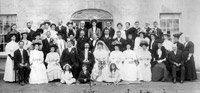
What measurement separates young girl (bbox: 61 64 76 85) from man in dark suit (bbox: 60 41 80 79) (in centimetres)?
38

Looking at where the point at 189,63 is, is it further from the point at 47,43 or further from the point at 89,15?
the point at 47,43

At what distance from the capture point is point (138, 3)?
1494 cm

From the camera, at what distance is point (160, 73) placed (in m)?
12.0

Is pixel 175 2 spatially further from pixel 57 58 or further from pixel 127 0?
pixel 57 58

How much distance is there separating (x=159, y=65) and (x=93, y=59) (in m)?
2.38

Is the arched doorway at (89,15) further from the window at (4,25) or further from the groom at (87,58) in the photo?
the groom at (87,58)

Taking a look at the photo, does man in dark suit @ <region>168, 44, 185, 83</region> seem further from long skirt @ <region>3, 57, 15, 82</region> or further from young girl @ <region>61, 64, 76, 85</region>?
long skirt @ <region>3, 57, 15, 82</region>

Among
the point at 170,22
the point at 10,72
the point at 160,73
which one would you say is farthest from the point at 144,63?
the point at 10,72

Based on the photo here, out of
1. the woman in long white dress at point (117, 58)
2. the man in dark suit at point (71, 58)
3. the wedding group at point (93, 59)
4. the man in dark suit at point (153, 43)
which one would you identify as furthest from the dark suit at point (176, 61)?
the man in dark suit at point (71, 58)

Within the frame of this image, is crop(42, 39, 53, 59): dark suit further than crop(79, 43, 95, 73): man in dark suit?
Yes

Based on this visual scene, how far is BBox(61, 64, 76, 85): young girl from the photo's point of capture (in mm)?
11383

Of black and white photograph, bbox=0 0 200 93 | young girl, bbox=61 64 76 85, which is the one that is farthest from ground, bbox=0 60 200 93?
young girl, bbox=61 64 76 85

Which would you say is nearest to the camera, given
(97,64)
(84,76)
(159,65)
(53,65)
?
(84,76)

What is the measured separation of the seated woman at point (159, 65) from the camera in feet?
39.3
